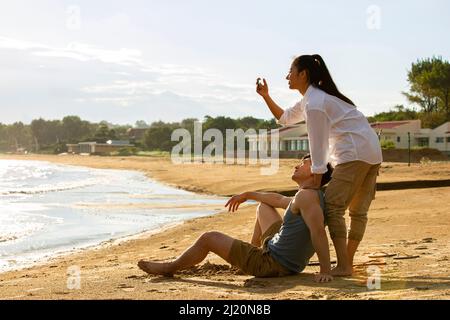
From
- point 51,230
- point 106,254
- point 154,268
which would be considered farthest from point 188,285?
point 51,230

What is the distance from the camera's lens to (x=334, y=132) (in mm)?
4707

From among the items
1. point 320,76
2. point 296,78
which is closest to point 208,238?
point 296,78

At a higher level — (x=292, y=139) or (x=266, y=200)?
(x=292, y=139)

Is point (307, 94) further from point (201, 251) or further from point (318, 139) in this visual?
point (201, 251)

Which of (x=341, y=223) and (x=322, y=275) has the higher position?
(x=341, y=223)

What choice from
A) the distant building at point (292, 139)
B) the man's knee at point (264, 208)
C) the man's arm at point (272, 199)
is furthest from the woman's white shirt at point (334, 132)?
the distant building at point (292, 139)

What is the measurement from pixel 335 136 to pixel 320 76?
477 millimetres

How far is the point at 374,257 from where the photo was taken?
20.0 ft

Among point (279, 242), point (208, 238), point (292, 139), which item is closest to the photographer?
point (279, 242)

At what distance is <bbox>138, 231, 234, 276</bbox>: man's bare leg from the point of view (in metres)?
4.90

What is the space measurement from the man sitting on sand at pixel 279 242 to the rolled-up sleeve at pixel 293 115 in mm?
365

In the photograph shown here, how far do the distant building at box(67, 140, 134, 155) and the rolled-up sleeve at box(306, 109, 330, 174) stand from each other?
91.8 m
